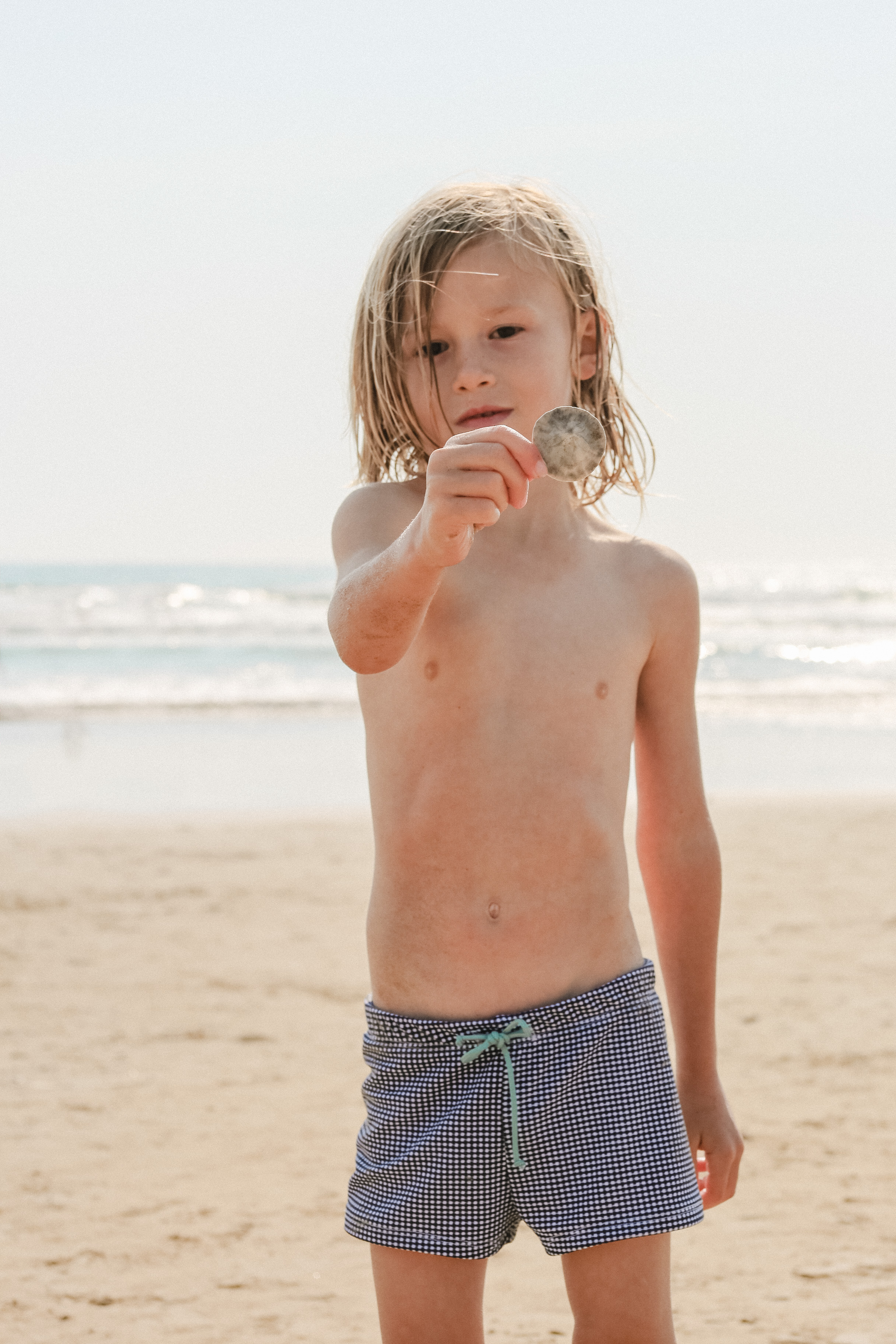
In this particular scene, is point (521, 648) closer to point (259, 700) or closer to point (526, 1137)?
point (526, 1137)

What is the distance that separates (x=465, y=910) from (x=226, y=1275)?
6.13ft

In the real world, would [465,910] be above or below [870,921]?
above

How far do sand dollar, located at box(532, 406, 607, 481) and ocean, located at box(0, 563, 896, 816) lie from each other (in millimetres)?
6698

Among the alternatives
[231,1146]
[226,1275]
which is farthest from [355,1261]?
[231,1146]

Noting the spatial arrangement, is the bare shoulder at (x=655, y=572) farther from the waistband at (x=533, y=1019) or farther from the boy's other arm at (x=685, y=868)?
the waistband at (x=533, y=1019)

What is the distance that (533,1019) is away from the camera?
1.84m

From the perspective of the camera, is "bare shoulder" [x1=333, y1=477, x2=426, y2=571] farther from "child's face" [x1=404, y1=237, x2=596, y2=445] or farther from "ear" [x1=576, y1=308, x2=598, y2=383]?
"ear" [x1=576, y1=308, x2=598, y2=383]

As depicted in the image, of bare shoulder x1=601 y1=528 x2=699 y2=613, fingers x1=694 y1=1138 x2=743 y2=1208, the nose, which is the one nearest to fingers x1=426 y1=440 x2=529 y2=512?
the nose

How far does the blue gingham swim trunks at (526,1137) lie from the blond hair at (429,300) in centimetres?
84

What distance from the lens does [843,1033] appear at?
502 cm

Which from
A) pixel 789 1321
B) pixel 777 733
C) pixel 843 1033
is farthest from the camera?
pixel 777 733

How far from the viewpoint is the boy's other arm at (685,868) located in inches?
82.6

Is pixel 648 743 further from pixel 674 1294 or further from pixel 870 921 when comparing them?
pixel 870 921

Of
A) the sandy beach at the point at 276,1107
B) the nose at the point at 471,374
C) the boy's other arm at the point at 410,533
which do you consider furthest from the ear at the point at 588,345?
the sandy beach at the point at 276,1107
